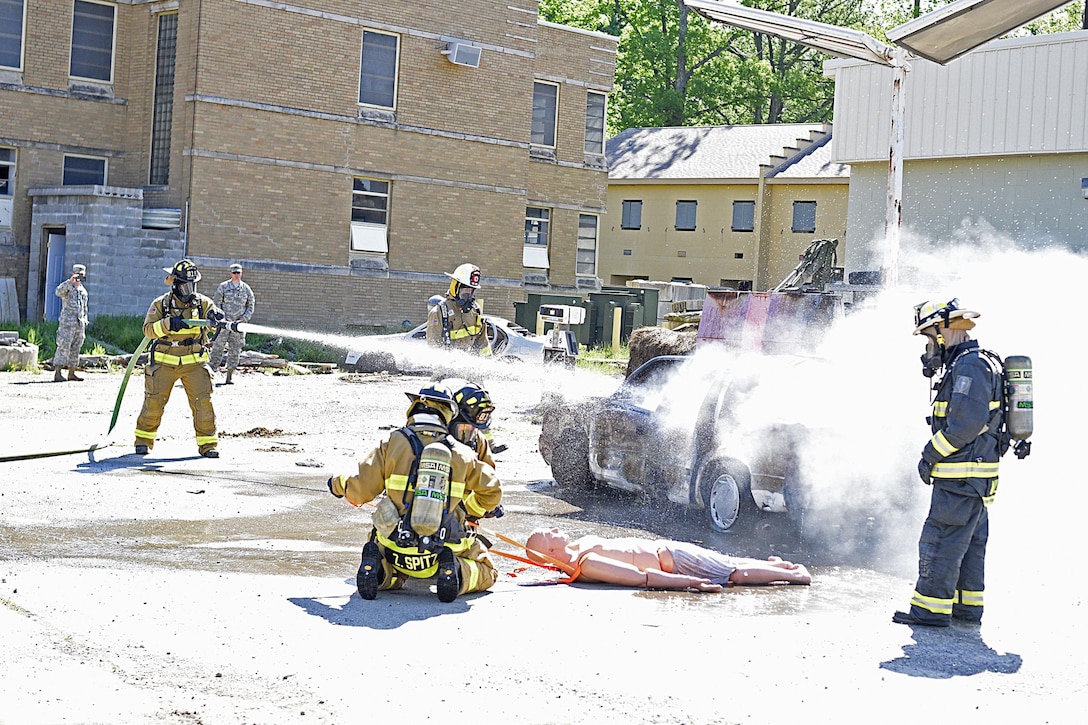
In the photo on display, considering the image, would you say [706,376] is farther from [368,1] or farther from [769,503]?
[368,1]

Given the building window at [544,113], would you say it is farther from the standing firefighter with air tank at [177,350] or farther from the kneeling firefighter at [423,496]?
the kneeling firefighter at [423,496]

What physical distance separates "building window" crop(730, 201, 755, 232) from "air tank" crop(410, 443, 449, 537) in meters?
35.5

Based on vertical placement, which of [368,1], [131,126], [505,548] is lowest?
[505,548]

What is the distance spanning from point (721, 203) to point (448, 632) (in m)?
37.0

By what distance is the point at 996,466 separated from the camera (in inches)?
288

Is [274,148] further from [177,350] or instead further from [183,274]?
[177,350]

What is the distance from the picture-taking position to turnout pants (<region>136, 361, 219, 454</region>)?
12547 mm

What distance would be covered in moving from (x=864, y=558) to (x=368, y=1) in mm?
23235

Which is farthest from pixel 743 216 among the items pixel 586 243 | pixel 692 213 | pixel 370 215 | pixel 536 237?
pixel 370 215

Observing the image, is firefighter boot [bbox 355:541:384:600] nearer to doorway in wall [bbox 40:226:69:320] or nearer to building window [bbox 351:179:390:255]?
doorway in wall [bbox 40:226:69:320]

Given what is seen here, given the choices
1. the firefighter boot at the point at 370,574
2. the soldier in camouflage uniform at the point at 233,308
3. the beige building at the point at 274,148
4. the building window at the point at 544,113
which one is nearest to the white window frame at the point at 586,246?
the building window at the point at 544,113

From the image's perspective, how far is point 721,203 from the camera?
42.5 meters

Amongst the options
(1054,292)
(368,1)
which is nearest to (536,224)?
(368,1)

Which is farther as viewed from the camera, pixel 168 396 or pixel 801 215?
pixel 801 215
